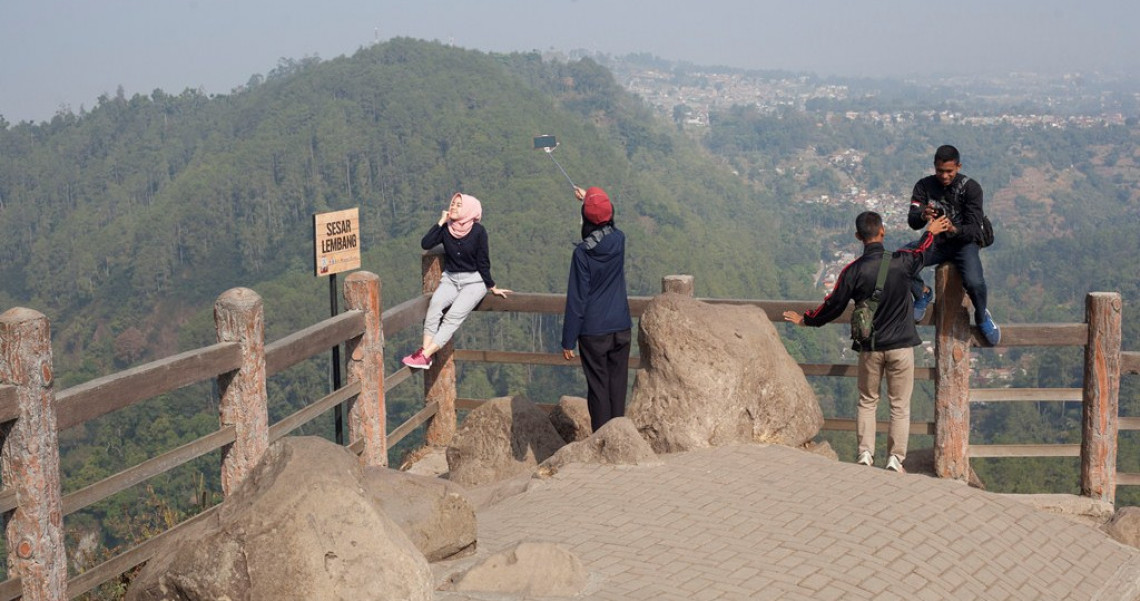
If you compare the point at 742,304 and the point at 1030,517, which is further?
the point at 742,304

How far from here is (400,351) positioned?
61906 mm

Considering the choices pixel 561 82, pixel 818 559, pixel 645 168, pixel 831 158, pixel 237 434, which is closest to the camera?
pixel 818 559

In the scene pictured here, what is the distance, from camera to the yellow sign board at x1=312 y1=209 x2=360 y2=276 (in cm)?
878

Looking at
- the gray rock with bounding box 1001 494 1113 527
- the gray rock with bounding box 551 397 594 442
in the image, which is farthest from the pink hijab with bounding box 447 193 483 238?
the gray rock with bounding box 1001 494 1113 527

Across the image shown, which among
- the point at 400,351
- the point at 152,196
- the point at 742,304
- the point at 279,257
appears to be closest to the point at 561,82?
the point at 152,196

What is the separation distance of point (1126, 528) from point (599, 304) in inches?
→ 133

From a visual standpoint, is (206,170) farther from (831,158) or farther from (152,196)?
(831,158)

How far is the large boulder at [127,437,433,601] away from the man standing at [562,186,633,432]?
135 inches

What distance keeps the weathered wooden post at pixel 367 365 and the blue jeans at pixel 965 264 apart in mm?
3458

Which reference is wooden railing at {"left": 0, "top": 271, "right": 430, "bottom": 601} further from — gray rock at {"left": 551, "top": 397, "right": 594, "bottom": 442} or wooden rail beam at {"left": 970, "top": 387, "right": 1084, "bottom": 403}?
wooden rail beam at {"left": 970, "top": 387, "right": 1084, "bottom": 403}

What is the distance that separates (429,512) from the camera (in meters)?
5.68

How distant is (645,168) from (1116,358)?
137m

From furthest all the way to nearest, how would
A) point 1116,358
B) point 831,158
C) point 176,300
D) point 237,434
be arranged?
1. point 831,158
2. point 176,300
3. point 1116,358
4. point 237,434

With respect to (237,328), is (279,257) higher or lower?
lower
